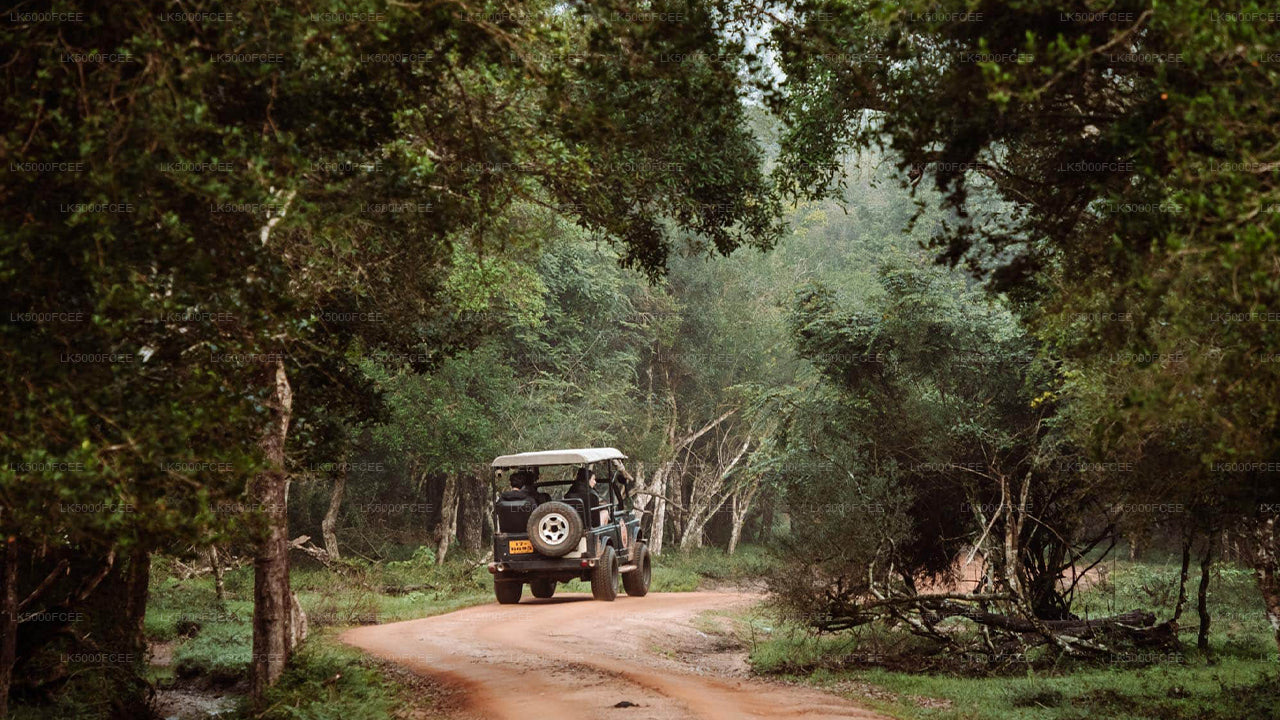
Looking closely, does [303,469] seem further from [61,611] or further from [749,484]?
[749,484]

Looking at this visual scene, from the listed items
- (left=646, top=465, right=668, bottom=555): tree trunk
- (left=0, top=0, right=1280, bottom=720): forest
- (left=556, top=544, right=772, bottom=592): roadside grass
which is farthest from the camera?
(left=646, top=465, right=668, bottom=555): tree trunk

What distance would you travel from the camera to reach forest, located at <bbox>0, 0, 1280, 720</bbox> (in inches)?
254

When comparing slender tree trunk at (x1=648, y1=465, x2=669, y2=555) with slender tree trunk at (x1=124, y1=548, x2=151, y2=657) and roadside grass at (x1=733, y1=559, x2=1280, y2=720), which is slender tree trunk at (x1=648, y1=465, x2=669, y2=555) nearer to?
roadside grass at (x1=733, y1=559, x2=1280, y2=720)

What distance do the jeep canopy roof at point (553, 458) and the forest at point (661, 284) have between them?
3.49 metres

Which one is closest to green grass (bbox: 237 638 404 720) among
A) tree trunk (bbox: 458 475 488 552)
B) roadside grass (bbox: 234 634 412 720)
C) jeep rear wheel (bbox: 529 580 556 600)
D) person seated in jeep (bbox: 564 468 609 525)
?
roadside grass (bbox: 234 634 412 720)

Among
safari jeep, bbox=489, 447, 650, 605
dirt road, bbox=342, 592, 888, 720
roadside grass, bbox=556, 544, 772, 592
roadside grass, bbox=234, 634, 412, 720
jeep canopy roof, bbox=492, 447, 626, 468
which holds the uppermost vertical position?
jeep canopy roof, bbox=492, 447, 626, 468

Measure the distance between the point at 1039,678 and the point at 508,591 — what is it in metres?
11.7

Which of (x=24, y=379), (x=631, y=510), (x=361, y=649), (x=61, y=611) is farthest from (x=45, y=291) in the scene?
(x=631, y=510)

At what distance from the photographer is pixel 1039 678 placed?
13.9m

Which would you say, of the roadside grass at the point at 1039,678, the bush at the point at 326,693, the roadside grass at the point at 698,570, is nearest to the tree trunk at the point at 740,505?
the roadside grass at the point at 698,570

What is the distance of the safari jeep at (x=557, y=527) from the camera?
20.3 metres

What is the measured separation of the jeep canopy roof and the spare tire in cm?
86

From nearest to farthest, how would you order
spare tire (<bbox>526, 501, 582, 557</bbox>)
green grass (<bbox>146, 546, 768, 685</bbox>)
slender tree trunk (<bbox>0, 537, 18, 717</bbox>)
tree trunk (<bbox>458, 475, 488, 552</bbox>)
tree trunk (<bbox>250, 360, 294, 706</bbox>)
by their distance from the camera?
slender tree trunk (<bbox>0, 537, 18, 717</bbox>)
tree trunk (<bbox>250, 360, 294, 706</bbox>)
green grass (<bbox>146, 546, 768, 685</bbox>)
spare tire (<bbox>526, 501, 582, 557</bbox>)
tree trunk (<bbox>458, 475, 488, 552</bbox>)

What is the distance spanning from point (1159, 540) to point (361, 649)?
28.9 metres
